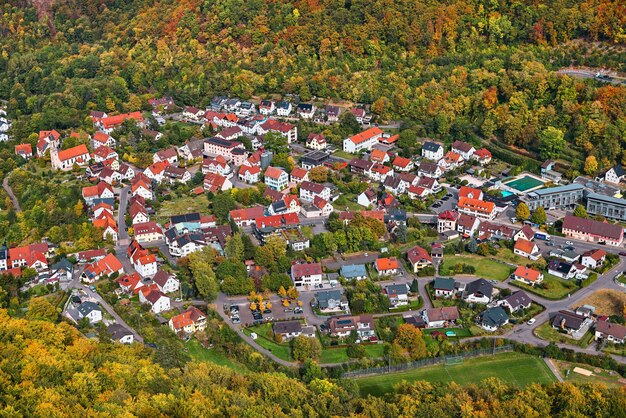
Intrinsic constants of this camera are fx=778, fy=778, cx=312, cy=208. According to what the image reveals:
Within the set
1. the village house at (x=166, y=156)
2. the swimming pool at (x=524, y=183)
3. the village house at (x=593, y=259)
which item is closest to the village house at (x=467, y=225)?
the swimming pool at (x=524, y=183)

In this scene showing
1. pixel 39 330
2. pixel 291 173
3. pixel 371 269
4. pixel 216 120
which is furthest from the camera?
pixel 216 120

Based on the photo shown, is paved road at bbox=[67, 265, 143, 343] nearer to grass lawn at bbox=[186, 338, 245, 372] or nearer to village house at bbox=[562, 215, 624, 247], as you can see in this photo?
→ grass lawn at bbox=[186, 338, 245, 372]

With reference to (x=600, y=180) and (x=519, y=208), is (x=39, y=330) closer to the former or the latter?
(x=519, y=208)

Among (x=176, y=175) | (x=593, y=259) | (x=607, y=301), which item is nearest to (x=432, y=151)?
(x=593, y=259)

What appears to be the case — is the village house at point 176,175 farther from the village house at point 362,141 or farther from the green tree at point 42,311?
the green tree at point 42,311

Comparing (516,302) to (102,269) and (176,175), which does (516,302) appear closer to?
(102,269)

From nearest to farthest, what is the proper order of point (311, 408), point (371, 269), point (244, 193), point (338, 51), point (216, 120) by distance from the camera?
point (311, 408)
point (371, 269)
point (244, 193)
point (216, 120)
point (338, 51)

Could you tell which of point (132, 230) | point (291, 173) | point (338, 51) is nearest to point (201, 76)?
point (338, 51)
